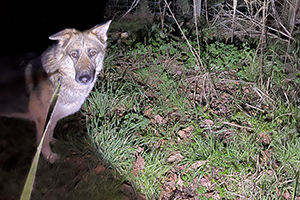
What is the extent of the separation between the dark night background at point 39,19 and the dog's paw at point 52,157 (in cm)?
233

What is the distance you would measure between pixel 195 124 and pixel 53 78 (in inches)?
74.7

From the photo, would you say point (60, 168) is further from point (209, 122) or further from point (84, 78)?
point (209, 122)

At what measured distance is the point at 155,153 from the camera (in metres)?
3.24

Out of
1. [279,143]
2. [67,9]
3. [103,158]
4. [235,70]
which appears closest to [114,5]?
[67,9]

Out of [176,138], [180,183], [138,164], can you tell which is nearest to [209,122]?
[176,138]

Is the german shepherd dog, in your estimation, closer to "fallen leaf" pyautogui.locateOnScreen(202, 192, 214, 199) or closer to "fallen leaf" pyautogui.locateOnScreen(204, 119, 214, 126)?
"fallen leaf" pyautogui.locateOnScreen(204, 119, 214, 126)

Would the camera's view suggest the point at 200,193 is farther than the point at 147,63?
No

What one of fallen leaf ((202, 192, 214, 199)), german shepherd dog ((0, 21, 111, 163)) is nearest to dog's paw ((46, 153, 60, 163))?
german shepherd dog ((0, 21, 111, 163))

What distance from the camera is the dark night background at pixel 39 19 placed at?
5312mm

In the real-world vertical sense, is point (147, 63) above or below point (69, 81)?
below

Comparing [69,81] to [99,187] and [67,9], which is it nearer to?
[99,187]

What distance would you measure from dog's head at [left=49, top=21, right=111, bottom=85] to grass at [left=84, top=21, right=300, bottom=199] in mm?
702

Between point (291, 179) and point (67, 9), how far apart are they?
6131 millimetres

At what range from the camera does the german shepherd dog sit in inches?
116
